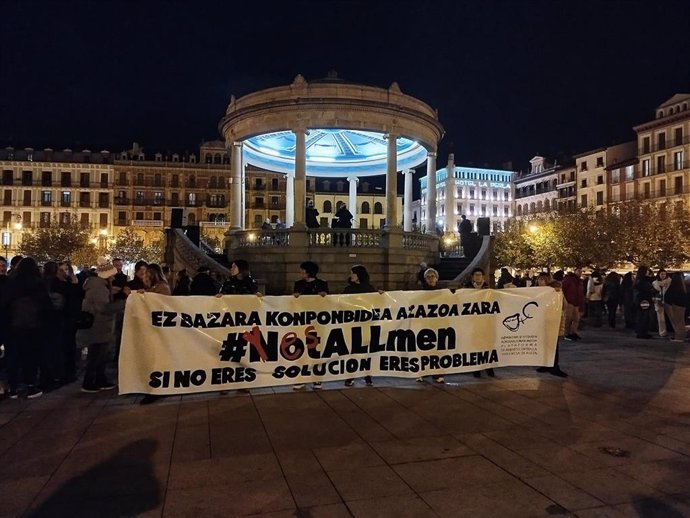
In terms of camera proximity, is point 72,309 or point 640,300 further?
point 640,300

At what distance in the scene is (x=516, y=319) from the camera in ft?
34.3

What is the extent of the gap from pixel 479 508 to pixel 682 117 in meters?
74.0

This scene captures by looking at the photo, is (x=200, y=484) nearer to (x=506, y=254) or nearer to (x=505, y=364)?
(x=505, y=364)

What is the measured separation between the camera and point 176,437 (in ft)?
22.2

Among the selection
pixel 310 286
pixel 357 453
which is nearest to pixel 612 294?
pixel 310 286

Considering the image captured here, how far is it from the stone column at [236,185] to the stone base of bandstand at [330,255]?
117 inches

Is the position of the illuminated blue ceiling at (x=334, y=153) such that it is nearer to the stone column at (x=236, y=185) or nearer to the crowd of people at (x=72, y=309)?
the stone column at (x=236, y=185)

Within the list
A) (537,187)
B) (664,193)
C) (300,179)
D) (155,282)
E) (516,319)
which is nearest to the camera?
(516,319)

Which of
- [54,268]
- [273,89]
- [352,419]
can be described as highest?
[273,89]

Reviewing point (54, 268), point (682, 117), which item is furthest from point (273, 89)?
point (682, 117)

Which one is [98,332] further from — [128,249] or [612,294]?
[128,249]

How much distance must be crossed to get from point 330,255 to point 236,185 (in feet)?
22.0

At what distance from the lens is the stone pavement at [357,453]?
4930 millimetres

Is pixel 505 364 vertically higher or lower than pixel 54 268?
lower
